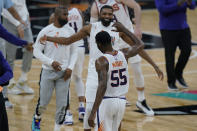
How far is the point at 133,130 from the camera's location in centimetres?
828

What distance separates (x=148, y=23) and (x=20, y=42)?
525 inches

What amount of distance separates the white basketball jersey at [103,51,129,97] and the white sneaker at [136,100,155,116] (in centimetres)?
297

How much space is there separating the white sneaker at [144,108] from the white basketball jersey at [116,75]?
2.97 meters

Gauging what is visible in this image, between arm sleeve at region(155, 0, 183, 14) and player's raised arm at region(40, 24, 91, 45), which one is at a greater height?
arm sleeve at region(155, 0, 183, 14)

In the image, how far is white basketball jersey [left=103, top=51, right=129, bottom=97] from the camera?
6.08 metres

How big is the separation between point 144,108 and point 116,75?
321cm

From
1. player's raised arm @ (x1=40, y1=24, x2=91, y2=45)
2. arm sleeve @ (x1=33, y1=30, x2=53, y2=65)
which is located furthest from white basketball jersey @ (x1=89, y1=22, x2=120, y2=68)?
arm sleeve @ (x1=33, y1=30, x2=53, y2=65)

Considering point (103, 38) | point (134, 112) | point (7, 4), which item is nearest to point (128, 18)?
point (134, 112)

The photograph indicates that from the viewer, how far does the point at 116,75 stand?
6113mm

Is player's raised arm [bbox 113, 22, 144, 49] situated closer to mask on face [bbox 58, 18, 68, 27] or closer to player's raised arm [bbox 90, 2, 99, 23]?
mask on face [bbox 58, 18, 68, 27]

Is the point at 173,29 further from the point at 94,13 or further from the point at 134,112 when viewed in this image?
the point at 94,13

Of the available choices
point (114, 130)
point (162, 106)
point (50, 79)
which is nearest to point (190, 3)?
point (162, 106)

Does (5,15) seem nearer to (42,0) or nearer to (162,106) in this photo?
(162,106)

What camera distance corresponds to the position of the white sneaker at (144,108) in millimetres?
9125
